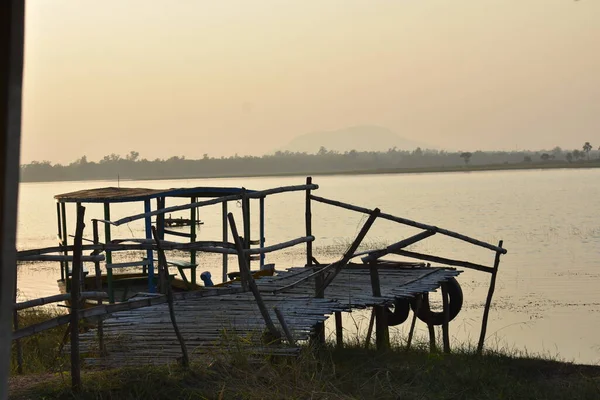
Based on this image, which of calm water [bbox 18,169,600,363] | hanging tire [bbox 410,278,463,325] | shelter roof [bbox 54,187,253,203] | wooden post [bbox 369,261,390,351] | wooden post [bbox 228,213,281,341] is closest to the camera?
wooden post [bbox 228,213,281,341]

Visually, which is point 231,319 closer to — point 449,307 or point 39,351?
point 39,351

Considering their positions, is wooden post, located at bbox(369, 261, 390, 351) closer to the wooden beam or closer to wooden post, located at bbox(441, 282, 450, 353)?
wooden post, located at bbox(441, 282, 450, 353)

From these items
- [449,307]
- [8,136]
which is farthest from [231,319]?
[8,136]

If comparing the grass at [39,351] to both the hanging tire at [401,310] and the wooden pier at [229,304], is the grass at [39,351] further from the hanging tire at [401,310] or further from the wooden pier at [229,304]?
the hanging tire at [401,310]

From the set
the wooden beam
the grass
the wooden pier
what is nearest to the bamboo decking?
the wooden pier

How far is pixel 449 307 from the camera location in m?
12.0

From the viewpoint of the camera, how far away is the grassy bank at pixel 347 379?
596 centimetres

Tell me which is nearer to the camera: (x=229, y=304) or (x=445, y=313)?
(x=229, y=304)

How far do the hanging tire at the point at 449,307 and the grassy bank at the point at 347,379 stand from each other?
1845 mm

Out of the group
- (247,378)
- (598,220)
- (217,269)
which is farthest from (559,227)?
(247,378)

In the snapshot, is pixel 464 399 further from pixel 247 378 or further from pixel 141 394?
pixel 141 394

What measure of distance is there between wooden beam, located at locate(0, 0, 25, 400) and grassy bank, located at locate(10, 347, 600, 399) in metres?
4.55

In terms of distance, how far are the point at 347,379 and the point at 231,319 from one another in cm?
151

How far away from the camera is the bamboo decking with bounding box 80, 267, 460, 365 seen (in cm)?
696
